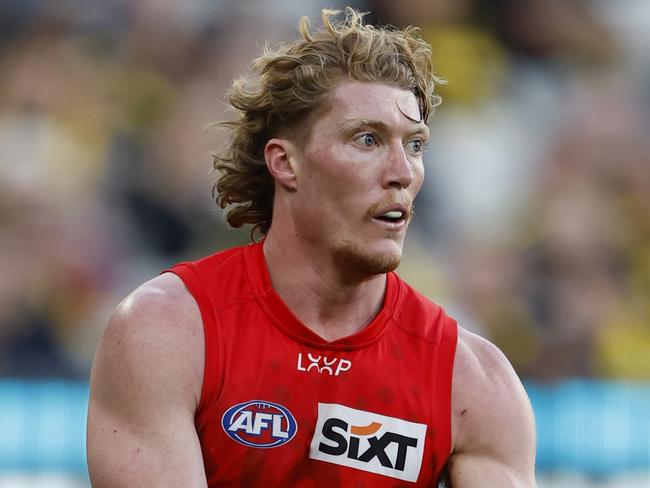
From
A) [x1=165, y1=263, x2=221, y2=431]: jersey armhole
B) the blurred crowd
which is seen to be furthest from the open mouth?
the blurred crowd

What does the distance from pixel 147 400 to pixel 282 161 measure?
0.99 m

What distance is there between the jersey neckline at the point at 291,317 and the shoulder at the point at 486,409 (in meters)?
0.29

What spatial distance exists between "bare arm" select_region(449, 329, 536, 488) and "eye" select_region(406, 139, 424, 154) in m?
0.75

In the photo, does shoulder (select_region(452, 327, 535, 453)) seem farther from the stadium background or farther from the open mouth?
the stadium background

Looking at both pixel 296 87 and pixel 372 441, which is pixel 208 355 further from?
pixel 296 87

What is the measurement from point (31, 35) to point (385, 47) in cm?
519

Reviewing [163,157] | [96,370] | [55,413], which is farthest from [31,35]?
[96,370]

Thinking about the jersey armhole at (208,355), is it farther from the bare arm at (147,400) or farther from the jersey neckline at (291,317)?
the jersey neckline at (291,317)

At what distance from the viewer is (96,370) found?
13.6 ft

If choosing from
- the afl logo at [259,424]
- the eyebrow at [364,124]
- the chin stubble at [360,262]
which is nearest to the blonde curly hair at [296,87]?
the eyebrow at [364,124]

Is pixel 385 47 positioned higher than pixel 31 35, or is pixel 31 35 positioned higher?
pixel 31 35

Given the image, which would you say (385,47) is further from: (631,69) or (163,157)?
(631,69)

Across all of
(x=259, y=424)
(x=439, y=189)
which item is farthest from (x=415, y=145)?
(x=439, y=189)

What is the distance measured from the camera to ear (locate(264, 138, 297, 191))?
441 centimetres
